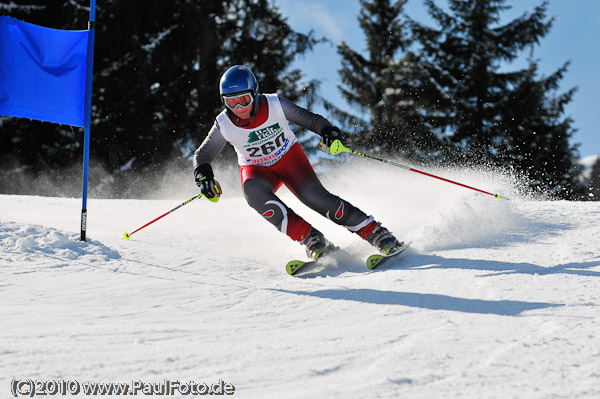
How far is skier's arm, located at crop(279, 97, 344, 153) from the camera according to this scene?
13.6 ft

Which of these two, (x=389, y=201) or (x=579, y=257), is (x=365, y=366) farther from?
(x=389, y=201)

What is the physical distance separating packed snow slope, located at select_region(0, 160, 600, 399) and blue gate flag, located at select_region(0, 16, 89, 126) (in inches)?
38.8

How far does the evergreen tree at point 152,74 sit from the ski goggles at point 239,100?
1213cm

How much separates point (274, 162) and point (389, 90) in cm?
1448

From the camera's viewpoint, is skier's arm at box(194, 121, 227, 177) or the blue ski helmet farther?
skier's arm at box(194, 121, 227, 177)

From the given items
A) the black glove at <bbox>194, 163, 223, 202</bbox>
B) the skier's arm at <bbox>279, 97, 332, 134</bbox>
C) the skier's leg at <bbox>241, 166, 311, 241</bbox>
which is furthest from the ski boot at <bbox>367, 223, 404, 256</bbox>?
the black glove at <bbox>194, 163, 223, 202</bbox>

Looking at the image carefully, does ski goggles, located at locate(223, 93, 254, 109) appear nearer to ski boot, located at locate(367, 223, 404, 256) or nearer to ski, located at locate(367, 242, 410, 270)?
ski boot, located at locate(367, 223, 404, 256)

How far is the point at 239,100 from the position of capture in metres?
4.12

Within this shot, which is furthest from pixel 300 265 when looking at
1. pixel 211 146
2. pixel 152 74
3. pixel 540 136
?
pixel 540 136

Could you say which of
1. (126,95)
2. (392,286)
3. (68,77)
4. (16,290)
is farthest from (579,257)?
(126,95)

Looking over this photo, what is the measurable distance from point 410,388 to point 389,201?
4670mm

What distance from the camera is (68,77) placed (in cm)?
466

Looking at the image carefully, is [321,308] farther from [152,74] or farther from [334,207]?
[152,74]

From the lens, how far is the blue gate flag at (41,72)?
15.1 feet
